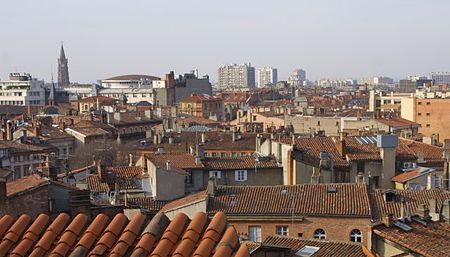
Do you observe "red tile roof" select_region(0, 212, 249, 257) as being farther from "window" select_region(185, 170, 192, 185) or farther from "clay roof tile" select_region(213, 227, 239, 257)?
"window" select_region(185, 170, 192, 185)

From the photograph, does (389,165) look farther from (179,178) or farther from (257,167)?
(179,178)

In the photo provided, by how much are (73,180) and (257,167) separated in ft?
27.4

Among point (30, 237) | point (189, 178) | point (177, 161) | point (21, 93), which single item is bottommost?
point (189, 178)

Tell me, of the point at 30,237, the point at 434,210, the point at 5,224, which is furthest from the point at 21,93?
the point at 30,237

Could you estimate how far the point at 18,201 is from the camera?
1524 centimetres

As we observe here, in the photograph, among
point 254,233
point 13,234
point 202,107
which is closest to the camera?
point 13,234

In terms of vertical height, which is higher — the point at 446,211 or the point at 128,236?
the point at 128,236

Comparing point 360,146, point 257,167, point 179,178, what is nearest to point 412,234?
point 179,178

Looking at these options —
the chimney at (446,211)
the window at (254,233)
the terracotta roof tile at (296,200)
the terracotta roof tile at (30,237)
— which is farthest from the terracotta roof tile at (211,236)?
the window at (254,233)

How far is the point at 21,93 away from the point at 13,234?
11854 cm

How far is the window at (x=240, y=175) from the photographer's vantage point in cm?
3519

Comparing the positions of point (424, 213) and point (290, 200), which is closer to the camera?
point (424, 213)

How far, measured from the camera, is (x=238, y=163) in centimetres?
3581

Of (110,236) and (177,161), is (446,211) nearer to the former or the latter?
(177,161)
